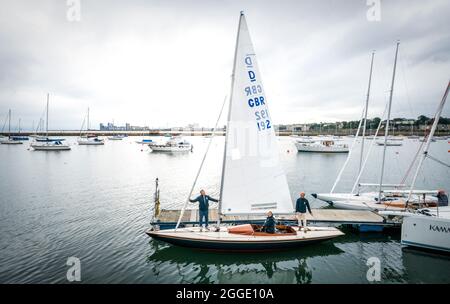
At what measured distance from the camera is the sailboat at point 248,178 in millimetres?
12594

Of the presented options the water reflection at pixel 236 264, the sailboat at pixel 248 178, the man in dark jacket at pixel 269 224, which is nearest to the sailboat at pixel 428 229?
the water reflection at pixel 236 264

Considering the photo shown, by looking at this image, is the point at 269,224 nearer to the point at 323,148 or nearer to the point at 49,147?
the point at 323,148

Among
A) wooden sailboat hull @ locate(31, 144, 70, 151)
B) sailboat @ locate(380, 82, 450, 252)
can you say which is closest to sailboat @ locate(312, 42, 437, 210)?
sailboat @ locate(380, 82, 450, 252)

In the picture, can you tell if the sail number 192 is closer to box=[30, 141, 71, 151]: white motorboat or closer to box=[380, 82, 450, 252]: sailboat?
box=[380, 82, 450, 252]: sailboat

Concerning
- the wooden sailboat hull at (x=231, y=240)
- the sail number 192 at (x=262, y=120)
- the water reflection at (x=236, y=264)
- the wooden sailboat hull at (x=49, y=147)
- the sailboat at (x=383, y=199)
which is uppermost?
the sail number 192 at (x=262, y=120)

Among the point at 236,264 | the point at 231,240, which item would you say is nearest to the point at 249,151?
the point at 231,240

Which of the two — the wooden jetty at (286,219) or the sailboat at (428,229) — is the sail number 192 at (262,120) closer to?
the wooden jetty at (286,219)

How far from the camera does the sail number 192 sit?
13047 millimetres

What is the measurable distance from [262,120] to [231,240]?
22.1 feet

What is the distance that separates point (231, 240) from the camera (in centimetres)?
1333

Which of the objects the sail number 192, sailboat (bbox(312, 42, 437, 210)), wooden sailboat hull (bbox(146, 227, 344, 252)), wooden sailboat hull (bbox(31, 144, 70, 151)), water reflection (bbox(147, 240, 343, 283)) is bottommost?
water reflection (bbox(147, 240, 343, 283))

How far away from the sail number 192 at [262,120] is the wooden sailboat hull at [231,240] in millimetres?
6100
